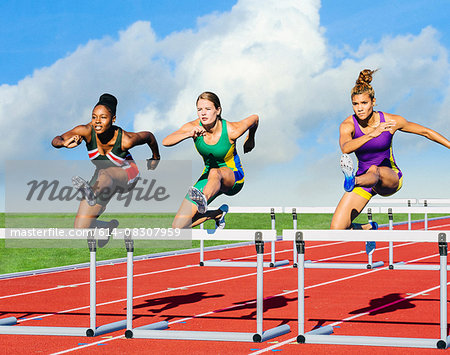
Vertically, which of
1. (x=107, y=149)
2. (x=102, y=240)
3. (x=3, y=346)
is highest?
(x=107, y=149)

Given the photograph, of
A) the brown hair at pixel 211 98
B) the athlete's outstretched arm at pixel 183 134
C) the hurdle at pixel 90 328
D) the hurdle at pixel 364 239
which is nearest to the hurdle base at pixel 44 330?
the hurdle at pixel 90 328

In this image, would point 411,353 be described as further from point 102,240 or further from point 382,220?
point 382,220

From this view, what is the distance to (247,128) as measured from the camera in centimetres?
696

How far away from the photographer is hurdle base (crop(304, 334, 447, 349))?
7.96m

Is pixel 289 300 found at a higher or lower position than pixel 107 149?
lower

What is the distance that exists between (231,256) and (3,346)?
1068cm

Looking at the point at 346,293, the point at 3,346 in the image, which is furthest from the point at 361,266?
the point at 3,346

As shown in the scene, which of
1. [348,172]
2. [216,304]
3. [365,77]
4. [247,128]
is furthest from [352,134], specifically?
[216,304]

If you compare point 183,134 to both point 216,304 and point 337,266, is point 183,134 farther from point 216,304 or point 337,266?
point 337,266

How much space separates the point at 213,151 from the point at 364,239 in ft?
5.50

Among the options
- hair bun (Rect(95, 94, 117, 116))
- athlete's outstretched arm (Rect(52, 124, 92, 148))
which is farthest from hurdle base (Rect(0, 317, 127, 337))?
hair bun (Rect(95, 94, 117, 116))

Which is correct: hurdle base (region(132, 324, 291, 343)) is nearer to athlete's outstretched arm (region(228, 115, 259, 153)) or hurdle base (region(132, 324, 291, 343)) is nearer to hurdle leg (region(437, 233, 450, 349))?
hurdle leg (region(437, 233, 450, 349))

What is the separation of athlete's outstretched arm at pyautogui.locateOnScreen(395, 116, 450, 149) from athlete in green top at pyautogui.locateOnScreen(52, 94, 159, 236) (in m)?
2.28

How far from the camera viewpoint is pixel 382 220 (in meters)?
30.9
